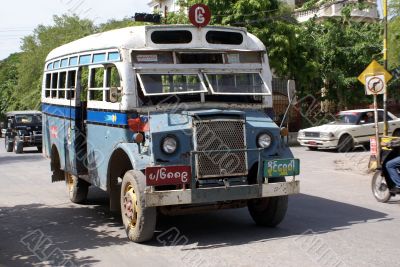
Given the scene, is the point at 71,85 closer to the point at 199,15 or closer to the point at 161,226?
the point at 199,15

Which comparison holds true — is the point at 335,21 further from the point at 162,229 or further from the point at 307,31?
the point at 162,229

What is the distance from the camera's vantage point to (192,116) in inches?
267

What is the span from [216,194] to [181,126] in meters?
0.96

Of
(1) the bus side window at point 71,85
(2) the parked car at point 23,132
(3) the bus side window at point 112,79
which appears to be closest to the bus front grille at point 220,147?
(3) the bus side window at point 112,79

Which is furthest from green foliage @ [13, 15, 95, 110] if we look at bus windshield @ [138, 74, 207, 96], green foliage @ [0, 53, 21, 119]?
bus windshield @ [138, 74, 207, 96]

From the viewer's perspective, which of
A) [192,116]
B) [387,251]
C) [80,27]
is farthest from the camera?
[80,27]

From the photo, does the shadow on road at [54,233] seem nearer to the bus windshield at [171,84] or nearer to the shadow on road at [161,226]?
the shadow on road at [161,226]

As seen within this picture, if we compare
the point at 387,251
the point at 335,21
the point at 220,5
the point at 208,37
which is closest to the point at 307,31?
the point at 335,21

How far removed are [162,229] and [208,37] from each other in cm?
284

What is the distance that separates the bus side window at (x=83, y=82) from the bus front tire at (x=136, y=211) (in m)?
2.52

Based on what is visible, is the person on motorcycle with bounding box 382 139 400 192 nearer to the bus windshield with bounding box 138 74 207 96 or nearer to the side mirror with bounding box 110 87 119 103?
the bus windshield with bounding box 138 74 207 96

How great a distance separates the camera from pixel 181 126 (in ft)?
22.2

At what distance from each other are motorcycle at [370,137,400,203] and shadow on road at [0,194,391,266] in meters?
0.72

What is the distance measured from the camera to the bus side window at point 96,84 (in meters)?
8.02
